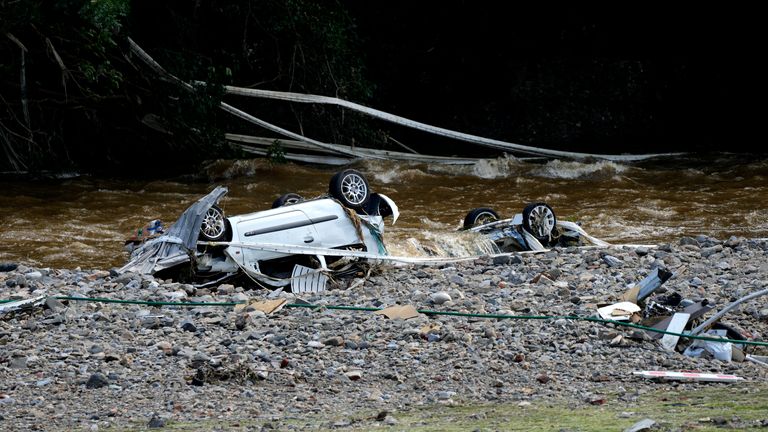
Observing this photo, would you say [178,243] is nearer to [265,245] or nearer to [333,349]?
[265,245]

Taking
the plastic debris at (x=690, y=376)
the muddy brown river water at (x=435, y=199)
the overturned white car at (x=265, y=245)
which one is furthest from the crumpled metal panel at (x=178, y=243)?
the plastic debris at (x=690, y=376)

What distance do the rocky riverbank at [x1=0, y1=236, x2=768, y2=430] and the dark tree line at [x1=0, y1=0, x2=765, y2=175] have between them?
349 inches

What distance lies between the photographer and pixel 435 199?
19344 mm

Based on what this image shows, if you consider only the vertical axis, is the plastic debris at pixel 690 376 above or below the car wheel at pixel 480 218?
below

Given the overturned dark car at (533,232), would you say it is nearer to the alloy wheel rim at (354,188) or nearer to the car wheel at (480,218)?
the car wheel at (480,218)

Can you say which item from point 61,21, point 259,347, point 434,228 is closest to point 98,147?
point 61,21

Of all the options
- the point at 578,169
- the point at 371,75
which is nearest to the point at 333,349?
the point at 578,169

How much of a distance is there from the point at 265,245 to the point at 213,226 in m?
0.57

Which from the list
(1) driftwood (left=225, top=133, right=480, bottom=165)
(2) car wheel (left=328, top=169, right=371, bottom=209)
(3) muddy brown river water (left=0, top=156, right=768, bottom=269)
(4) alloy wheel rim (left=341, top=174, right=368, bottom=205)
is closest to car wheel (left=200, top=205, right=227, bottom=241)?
(2) car wheel (left=328, top=169, right=371, bottom=209)

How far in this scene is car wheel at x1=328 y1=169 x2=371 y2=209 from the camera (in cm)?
1177

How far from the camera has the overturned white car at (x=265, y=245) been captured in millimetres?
10867

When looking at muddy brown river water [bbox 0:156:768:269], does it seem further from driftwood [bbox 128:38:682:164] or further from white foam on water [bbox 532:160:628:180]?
driftwood [bbox 128:38:682:164]

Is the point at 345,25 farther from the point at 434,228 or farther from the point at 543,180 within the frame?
the point at 434,228

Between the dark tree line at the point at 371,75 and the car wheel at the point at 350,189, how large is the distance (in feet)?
22.5
